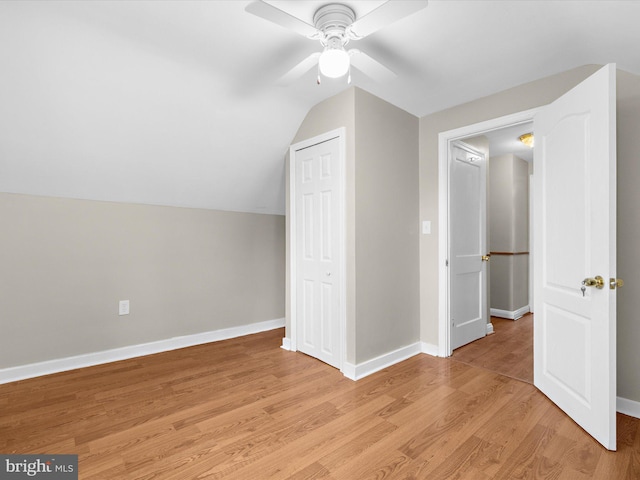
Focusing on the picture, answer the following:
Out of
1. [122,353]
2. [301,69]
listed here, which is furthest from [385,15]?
[122,353]

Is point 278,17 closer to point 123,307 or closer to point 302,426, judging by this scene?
point 302,426

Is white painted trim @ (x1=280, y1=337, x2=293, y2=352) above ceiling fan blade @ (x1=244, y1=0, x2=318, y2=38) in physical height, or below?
below

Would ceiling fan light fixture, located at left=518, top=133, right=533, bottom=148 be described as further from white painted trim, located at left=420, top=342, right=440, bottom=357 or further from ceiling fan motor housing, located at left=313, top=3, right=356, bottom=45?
ceiling fan motor housing, located at left=313, top=3, right=356, bottom=45

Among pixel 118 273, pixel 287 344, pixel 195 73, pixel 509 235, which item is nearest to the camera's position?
pixel 195 73

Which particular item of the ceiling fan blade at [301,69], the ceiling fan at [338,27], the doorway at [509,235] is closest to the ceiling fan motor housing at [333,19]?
the ceiling fan at [338,27]

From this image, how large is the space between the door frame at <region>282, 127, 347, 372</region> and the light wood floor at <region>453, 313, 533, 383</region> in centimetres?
117

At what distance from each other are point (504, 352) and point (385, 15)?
9.83ft

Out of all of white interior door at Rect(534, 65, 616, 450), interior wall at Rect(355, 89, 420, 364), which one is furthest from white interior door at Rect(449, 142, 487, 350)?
white interior door at Rect(534, 65, 616, 450)

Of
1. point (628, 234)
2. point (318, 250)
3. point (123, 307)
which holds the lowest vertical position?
point (123, 307)

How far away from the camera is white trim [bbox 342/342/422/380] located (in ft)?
8.50

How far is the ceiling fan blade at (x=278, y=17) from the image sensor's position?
1407 millimetres

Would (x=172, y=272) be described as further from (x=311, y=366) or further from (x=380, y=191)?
(x=380, y=191)

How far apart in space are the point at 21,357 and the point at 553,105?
4.13 metres

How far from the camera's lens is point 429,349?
3129mm
